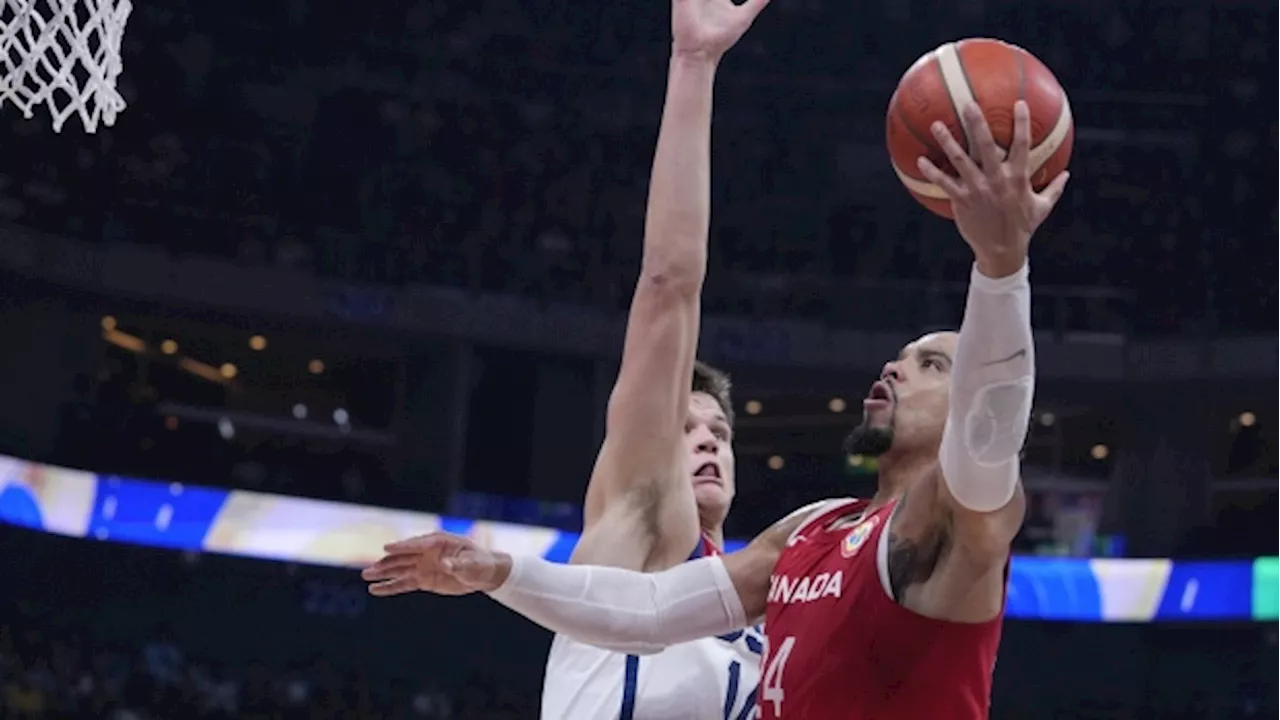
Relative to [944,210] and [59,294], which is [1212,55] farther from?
[944,210]

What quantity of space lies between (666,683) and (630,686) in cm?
8

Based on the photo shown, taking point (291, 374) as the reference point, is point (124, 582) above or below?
below

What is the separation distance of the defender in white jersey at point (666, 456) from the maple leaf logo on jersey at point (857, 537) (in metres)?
0.67

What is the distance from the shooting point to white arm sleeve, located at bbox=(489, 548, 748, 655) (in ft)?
9.97

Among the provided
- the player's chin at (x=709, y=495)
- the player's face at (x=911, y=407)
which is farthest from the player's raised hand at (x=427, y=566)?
the player's chin at (x=709, y=495)

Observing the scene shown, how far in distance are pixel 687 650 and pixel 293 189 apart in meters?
14.3

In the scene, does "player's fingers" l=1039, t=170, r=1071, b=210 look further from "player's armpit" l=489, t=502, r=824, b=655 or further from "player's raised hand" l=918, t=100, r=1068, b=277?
"player's armpit" l=489, t=502, r=824, b=655

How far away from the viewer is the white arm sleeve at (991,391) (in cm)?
229

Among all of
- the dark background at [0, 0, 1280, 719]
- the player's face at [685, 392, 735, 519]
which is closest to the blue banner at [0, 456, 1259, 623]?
the dark background at [0, 0, 1280, 719]

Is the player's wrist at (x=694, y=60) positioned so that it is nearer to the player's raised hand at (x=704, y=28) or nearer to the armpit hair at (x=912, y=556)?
the player's raised hand at (x=704, y=28)

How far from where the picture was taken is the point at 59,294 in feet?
50.3

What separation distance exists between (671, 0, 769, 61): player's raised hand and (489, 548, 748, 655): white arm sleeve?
1.30m

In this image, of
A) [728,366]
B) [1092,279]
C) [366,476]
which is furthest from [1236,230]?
[366,476]

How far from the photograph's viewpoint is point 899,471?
3135 mm
